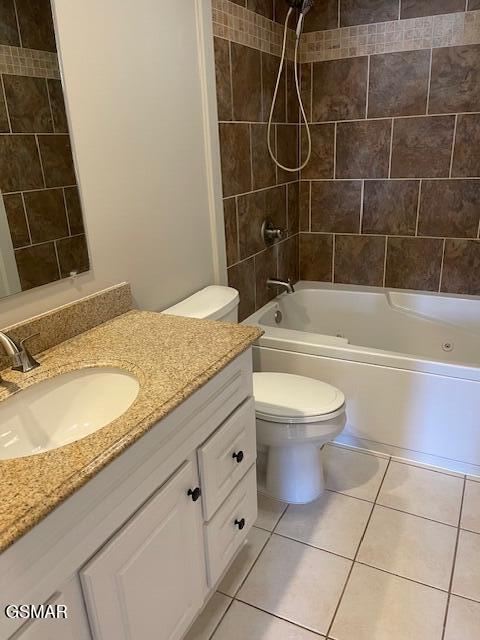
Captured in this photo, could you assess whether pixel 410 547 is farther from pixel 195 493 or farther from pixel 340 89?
pixel 340 89

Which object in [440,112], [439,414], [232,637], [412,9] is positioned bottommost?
[232,637]

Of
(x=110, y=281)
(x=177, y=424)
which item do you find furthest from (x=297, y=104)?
(x=177, y=424)

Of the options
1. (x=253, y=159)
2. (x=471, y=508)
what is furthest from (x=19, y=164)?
(x=471, y=508)

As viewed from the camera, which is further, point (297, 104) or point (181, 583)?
point (297, 104)

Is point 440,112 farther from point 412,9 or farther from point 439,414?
point 439,414

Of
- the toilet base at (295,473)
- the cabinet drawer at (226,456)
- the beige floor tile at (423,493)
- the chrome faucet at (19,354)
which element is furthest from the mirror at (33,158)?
the beige floor tile at (423,493)

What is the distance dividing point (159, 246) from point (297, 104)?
4.84 ft

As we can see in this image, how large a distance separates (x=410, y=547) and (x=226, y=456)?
2.82 ft

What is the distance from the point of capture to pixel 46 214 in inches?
55.2

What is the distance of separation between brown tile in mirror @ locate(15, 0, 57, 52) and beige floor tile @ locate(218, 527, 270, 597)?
1.71m

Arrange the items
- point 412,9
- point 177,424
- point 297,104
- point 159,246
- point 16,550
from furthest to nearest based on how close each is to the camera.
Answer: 1. point 297,104
2. point 412,9
3. point 159,246
4. point 177,424
5. point 16,550

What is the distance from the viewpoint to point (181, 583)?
4.10ft

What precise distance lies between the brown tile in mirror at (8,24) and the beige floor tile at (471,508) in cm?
214

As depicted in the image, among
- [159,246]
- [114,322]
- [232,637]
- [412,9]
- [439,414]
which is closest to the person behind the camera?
[232,637]
